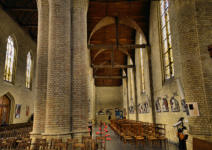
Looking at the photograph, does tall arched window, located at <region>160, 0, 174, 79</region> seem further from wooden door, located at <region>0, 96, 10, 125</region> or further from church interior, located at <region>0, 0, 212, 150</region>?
wooden door, located at <region>0, 96, 10, 125</region>

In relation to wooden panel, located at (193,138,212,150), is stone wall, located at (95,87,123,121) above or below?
above

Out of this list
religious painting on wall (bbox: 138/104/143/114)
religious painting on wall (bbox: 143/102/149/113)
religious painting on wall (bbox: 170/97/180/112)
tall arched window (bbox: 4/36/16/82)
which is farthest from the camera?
religious painting on wall (bbox: 138/104/143/114)

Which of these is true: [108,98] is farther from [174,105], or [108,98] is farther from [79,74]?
[79,74]

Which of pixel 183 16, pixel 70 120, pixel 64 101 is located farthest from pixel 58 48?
pixel 183 16

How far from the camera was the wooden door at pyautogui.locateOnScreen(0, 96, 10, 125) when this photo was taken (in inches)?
742

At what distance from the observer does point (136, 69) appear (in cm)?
2409

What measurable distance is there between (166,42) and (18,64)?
1555cm

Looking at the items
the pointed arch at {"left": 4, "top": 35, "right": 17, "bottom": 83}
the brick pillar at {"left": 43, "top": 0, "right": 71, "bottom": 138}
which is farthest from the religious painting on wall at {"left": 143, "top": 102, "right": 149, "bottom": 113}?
the pointed arch at {"left": 4, "top": 35, "right": 17, "bottom": 83}

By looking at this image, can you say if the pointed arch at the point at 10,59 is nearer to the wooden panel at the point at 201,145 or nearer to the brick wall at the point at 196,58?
the brick wall at the point at 196,58

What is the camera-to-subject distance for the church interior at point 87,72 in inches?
317

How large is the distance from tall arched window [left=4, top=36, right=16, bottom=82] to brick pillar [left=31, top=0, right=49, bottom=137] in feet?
36.9

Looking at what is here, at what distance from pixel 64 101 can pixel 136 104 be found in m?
16.3

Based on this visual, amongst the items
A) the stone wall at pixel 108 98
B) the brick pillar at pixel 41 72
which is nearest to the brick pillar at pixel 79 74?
the brick pillar at pixel 41 72

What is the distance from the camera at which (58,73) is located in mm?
8484
